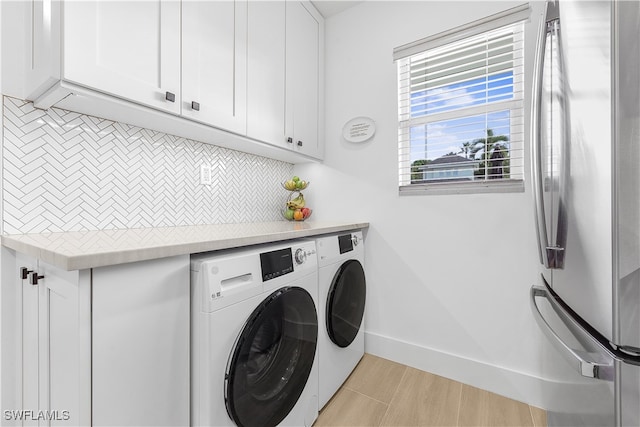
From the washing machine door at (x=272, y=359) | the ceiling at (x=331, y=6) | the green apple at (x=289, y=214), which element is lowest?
the washing machine door at (x=272, y=359)

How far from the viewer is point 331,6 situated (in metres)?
2.12

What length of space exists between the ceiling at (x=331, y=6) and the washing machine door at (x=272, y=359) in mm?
2188

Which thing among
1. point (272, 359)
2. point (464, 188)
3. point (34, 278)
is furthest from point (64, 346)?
point (464, 188)

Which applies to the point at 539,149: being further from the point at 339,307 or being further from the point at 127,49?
the point at 127,49

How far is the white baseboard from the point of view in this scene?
4.96ft

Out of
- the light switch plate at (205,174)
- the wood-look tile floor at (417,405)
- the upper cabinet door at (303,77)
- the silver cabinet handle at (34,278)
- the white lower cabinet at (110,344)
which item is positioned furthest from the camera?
the upper cabinet door at (303,77)

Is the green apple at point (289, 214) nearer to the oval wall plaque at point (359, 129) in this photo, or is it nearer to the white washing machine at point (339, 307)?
the white washing machine at point (339, 307)

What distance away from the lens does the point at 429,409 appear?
4.77 ft

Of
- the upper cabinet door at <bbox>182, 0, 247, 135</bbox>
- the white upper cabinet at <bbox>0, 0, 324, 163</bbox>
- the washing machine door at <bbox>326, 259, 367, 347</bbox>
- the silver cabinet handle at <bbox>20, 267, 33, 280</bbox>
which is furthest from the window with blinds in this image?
the silver cabinet handle at <bbox>20, 267, 33, 280</bbox>

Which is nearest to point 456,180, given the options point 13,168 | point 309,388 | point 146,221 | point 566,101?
point 566,101

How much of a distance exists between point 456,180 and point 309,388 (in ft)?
4.91

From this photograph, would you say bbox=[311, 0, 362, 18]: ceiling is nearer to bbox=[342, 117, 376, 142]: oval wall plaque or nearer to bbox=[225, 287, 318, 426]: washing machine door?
bbox=[342, 117, 376, 142]: oval wall plaque

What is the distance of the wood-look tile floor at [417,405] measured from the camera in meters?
1.37

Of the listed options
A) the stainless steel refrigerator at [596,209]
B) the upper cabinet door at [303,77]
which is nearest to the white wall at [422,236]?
the upper cabinet door at [303,77]
